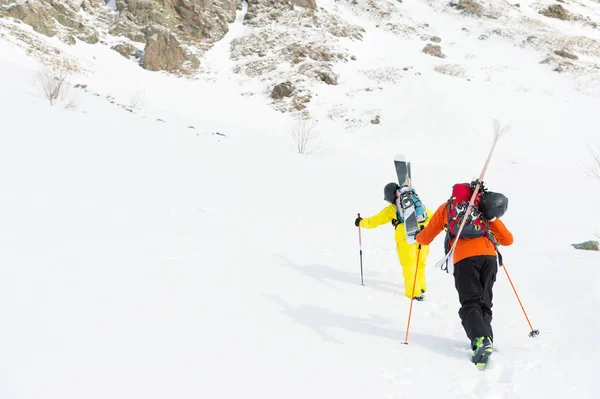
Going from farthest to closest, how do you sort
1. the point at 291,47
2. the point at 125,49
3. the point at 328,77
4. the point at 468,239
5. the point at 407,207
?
the point at 291,47, the point at 125,49, the point at 328,77, the point at 407,207, the point at 468,239

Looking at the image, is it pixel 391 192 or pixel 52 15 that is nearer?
pixel 391 192

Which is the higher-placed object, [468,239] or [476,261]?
[468,239]

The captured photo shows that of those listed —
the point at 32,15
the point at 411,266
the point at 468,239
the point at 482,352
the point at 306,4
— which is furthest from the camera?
the point at 306,4

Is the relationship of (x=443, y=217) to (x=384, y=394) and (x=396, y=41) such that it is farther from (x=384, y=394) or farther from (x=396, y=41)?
(x=396, y=41)

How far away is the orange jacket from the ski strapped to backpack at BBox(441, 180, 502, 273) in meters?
0.05

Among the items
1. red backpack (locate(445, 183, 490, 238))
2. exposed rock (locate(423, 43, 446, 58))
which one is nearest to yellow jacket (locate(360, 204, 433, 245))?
red backpack (locate(445, 183, 490, 238))

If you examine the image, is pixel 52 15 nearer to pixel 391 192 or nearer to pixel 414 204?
pixel 391 192

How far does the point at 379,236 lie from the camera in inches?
316

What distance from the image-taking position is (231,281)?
4.25 meters

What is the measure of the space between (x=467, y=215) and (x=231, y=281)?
2608mm

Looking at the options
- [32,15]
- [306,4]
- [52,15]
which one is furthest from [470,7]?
[32,15]

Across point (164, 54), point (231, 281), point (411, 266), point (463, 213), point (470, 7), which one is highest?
point (470, 7)

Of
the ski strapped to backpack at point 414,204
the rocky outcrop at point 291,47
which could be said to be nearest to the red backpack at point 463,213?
the ski strapped to backpack at point 414,204

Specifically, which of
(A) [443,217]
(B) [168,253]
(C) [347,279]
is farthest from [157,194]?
(A) [443,217]
